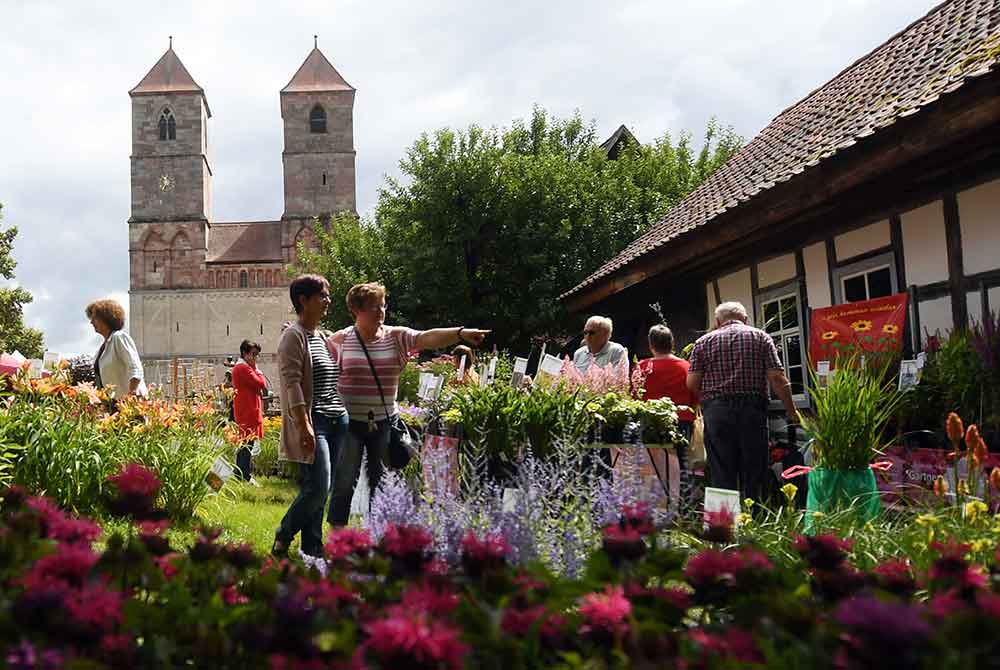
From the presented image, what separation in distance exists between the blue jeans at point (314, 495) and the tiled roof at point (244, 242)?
196 feet

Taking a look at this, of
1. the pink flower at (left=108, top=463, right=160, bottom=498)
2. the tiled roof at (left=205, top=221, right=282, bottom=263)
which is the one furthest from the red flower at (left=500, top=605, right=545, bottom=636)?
the tiled roof at (left=205, top=221, right=282, bottom=263)

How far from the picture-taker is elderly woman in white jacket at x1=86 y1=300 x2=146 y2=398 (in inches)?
248

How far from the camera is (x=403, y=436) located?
508cm

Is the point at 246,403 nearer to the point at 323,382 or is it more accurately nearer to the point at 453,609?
the point at 323,382

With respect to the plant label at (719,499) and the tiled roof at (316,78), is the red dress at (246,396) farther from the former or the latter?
the tiled roof at (316,78)

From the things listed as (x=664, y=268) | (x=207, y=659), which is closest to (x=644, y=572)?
(x=207, y=659)

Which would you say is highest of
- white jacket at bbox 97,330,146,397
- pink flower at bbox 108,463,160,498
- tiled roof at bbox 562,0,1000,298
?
tiled roof at bbox 562,0,1000,298

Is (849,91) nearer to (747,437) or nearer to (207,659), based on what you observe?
(747,437)

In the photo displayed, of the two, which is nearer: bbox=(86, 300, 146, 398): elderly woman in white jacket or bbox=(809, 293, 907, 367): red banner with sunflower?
bbox=(86, 300, 146, 398): elderly woman in white jacket

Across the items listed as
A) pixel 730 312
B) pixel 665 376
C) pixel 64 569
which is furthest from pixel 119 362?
pixel 64 569

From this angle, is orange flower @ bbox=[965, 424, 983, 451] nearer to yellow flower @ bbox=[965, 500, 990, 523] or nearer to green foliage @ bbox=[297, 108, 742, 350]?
yellow flower @ bbox=[965, 500, 990, 523]

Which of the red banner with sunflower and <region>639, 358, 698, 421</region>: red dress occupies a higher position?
the red banner with sunflower

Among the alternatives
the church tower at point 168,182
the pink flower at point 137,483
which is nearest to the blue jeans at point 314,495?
the pink flower at point 137,483

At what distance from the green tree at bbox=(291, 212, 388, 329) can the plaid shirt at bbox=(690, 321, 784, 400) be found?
57.2 ft
